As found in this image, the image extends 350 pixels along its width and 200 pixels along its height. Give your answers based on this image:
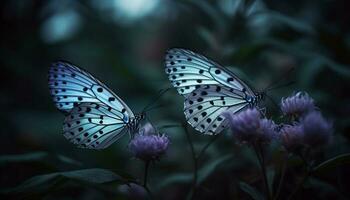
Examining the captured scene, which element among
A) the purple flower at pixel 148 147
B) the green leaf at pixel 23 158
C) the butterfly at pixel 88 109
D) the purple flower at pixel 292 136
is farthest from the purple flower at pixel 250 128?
the green leaf at pixel 23 158

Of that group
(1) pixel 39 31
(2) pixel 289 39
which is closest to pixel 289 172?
(2) pixel 289 39

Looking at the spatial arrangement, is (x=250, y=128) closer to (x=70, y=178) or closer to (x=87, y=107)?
(x=70, y=178)

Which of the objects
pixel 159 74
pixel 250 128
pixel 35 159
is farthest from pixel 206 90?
pixel 159 74

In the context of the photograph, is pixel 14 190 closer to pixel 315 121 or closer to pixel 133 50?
pixel 315 121

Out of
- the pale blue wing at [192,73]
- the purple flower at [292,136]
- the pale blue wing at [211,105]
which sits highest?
the pale blue wing at [192,73]

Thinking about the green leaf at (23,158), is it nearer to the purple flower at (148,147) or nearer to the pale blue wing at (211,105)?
the purple flower at (148,147)

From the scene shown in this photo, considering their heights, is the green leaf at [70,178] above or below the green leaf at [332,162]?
below
